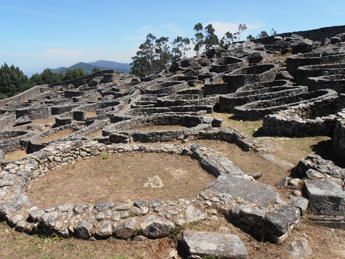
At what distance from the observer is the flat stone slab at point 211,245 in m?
6.81

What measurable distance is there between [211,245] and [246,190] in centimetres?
255

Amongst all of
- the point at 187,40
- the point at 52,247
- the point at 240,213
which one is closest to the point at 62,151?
the point at 52,247

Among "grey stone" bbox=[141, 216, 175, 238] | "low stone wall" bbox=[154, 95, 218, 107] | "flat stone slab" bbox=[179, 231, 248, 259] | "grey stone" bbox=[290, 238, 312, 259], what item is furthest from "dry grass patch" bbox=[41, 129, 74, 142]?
"grey stone" bbox=[290, 238, 312, 259]

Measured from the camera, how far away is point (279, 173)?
12039 millimetres

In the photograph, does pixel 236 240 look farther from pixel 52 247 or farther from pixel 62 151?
pixel 62 151

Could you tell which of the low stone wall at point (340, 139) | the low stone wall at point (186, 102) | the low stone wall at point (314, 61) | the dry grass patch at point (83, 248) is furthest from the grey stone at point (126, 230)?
the low stone wall at point (314, 61)

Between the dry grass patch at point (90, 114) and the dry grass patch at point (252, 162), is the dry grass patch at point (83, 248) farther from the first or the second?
the dry grass patch at point (90, 114)

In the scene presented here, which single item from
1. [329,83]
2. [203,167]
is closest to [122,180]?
[203,167]

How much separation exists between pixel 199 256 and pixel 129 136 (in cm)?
1161

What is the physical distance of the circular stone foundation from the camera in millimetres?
10458

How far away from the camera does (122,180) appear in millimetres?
11836

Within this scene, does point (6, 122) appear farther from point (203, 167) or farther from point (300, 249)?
point (300, 249)

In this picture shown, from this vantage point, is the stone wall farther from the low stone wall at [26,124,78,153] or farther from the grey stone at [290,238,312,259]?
the grey stone at [290,238,312,259]

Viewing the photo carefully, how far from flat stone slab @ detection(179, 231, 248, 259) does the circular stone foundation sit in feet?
9.44
